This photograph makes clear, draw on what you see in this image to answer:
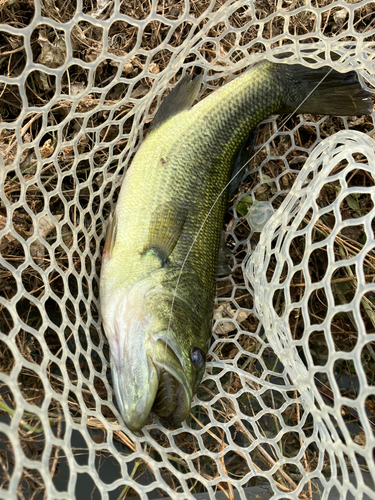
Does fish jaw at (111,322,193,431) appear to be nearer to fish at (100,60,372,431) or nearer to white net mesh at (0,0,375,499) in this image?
fish at (100,60,372,431)

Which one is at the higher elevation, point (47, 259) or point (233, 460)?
point (47, 259)

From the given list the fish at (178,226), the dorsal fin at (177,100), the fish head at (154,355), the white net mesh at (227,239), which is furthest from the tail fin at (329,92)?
the fish head at (154,355)

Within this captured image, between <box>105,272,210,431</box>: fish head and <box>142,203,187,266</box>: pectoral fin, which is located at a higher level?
<box>142,203,187,266</box>: pectoral fin

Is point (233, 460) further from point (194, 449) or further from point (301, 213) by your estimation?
point (301, 213)

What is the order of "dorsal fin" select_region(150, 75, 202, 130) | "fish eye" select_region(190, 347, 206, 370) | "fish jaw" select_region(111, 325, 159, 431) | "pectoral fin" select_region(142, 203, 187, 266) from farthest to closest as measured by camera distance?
"dorsal fin" select_region(150, 75, 202, 130)
"pectoral fin" select_region(142, 203, 187, 266)
"fish eye" select_region(190, 347, 206, 370)
"fish jaw" select_region(111, 325, 159, 431)

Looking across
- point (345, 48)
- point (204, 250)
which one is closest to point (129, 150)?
point (204, 250)

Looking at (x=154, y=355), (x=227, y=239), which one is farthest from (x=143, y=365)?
(x=227, y=239)

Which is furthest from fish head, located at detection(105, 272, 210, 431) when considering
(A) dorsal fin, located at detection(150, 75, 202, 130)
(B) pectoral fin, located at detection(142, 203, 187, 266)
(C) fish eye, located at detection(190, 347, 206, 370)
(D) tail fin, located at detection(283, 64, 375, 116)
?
(D) tail fin, located at detection(283, 64, 375, 116)
